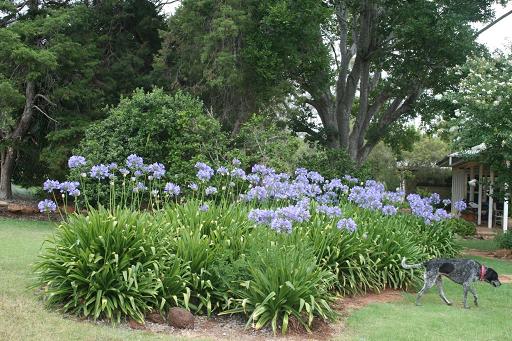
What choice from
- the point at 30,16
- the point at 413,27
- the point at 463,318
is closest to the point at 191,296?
the point at 463,318

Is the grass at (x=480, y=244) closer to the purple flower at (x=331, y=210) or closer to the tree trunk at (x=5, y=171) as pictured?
the purple flower at (x=331, y=210)

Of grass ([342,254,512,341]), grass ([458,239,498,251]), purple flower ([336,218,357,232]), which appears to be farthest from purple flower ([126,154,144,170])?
grass ([458,239,498,251])

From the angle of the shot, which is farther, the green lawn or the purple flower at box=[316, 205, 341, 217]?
the purple flower at box=[316, 205, 341, 217]

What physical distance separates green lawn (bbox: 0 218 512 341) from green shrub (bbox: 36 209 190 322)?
0.31 metres

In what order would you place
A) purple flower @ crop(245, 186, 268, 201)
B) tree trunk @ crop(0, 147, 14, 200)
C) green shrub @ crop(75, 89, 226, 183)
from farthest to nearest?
tree trunk @ crop(0, 147, 14, 200) < green shrub @ crop(75, 89, 226, 183) < purple flower @ crop(245, 186, 268, 201)

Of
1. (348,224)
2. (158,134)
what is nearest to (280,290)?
(348,224)

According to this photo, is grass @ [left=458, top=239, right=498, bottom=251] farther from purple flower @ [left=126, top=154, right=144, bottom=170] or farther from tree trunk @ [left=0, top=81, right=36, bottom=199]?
tree trunk @ [left=0, top=81, right=36, bottom=199]

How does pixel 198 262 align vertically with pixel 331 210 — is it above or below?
below

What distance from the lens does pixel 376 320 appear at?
23.6 feet

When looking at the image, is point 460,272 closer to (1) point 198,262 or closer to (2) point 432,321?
(2) point 432,321

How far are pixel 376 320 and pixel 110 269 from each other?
130 inches

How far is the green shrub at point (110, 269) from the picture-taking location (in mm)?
6621

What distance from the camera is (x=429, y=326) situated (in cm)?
692

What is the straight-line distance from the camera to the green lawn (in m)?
5.84
